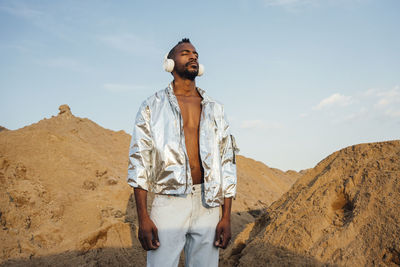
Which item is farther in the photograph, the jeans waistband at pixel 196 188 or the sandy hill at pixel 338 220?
the sandy hill at pixel 338 220

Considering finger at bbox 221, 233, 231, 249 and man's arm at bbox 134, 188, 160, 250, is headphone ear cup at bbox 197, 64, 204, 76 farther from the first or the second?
finger at bbox 221, 233, 231, 249

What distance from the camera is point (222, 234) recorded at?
8.00 feet

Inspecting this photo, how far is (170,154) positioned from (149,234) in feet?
1.77

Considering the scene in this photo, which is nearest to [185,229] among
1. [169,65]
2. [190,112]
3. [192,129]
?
[192,129]

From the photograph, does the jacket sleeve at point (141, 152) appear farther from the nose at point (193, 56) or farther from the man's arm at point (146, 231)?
the nose at point (193, 56)

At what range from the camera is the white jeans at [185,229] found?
87.9 inches

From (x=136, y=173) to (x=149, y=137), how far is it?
270 millimetres

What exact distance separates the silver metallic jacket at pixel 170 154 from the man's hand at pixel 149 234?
21cm

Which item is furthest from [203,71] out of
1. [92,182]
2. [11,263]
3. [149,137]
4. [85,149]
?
[85,149]

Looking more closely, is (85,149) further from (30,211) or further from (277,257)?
(277,257)

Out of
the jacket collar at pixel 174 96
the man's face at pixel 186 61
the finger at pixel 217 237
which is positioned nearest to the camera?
the finger at pixel 217 237

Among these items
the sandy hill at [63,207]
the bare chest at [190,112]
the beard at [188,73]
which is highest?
the beard at [188,73]

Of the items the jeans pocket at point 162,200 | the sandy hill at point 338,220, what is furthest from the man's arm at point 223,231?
the sandy hill at point 338,220

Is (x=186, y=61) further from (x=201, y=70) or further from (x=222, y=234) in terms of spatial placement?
(x=222, y=234)
